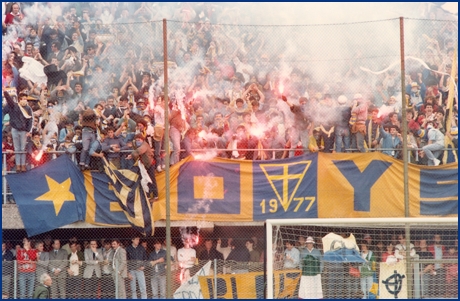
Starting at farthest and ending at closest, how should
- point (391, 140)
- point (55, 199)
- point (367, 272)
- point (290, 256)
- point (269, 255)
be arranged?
1. point (391, 140)
2. point (55, 199)
3. point (290, 256)
4. point (367, 272)
5. point (269, 255)

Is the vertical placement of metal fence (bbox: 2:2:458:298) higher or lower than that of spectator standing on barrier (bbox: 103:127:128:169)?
higher

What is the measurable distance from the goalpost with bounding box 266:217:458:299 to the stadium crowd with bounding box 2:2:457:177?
1414 mm

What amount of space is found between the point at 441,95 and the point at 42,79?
24.2 feet

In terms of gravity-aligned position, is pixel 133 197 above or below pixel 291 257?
above

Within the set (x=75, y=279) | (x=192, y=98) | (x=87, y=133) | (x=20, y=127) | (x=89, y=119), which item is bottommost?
(x=75, y=279)

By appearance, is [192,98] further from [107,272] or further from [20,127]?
[107,272]

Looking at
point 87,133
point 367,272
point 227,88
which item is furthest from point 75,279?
point 367,272

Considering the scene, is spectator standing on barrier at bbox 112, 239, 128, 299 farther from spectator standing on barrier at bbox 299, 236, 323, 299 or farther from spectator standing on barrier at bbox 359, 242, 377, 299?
spectator standing on barrier at bbox 359, 242, 377, 299

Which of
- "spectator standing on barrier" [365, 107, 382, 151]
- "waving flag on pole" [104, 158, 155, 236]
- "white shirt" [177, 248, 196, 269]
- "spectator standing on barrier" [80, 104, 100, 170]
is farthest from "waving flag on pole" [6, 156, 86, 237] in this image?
"spectator standing on barrier" [365, 107, 382, 151]

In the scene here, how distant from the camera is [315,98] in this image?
17.3m

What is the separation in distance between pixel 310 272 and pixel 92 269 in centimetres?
380

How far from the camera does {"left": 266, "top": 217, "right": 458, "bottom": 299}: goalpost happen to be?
49.4ft

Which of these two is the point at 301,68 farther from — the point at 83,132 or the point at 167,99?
the point at 83,132

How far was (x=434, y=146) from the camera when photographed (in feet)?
55.3
